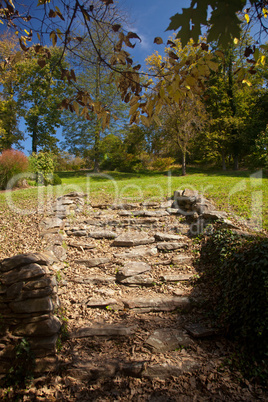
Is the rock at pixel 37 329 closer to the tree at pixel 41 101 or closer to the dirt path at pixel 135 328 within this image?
the dirt path at pixel 135 328

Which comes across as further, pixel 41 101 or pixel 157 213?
pixel 41 101

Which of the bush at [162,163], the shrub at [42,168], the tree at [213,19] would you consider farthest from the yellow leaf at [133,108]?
the bush at [162,163]

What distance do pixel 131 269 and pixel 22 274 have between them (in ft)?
5.45

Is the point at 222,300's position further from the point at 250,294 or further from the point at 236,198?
the point at 236,198

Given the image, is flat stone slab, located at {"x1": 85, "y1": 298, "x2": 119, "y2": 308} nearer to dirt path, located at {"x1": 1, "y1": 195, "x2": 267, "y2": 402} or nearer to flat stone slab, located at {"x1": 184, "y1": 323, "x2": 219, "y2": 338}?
dirt path, located at {"x1": 1, "y1": 195, "x2": 267, "y2": 402}

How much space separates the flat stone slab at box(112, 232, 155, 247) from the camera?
434 cm

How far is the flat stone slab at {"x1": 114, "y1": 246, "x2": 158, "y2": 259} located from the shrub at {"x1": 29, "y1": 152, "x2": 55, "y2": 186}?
7.02 meters

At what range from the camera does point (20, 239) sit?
13.0 ft

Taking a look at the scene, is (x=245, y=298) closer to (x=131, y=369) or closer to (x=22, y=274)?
(x=131, y=369)

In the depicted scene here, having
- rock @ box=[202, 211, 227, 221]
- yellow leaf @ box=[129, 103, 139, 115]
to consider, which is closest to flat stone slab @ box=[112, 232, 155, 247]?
rock @ box=[202, 211, 227, 221]

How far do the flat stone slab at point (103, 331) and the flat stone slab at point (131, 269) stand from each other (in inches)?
37.4

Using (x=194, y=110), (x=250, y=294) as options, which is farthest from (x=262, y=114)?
(x=250, y=294)

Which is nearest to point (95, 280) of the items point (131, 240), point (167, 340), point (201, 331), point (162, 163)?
point (131, 240)

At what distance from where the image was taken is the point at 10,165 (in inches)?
347
